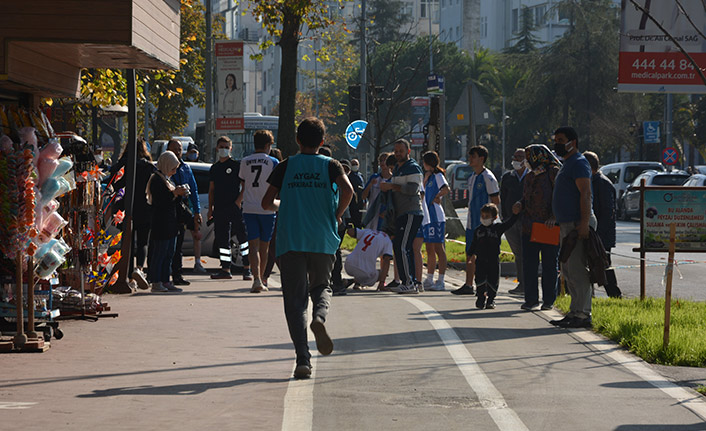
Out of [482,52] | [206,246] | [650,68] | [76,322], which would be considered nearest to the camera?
[76,322]

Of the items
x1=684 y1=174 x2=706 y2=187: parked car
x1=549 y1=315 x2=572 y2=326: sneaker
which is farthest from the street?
x1=684 y1=174 x2=706 y2=187: parked car

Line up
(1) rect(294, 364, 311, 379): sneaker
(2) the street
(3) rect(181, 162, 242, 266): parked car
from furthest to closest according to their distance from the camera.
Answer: (3) rect(181, 162, 242, 266): parked car
(1) rect(294, 364, 311, 379): sneaker
(2) the street

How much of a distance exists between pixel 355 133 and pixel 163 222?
15887 millimetres

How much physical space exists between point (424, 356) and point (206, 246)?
406 inches

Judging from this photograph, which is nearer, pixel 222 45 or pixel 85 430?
pixel 85 430

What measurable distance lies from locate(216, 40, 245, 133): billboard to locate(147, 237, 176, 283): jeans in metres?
9.44

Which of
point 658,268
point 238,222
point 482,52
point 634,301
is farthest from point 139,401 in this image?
point 482,52

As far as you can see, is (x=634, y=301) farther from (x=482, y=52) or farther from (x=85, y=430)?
(x=482, y=52)

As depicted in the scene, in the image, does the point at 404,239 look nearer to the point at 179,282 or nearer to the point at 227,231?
the point at 227,231

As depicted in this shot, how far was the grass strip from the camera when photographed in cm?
926

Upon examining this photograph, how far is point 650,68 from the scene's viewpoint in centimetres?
Result: 2353

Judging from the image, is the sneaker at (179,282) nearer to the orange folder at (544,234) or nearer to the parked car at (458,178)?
the orange folder at (544,234)

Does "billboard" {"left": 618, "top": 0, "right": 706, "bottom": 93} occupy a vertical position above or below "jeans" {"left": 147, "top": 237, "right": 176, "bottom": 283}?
above

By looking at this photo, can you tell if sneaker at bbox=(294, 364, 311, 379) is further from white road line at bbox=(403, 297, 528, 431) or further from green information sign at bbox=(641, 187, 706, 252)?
green information sign at bbox=(641, 187, 706, 252)
